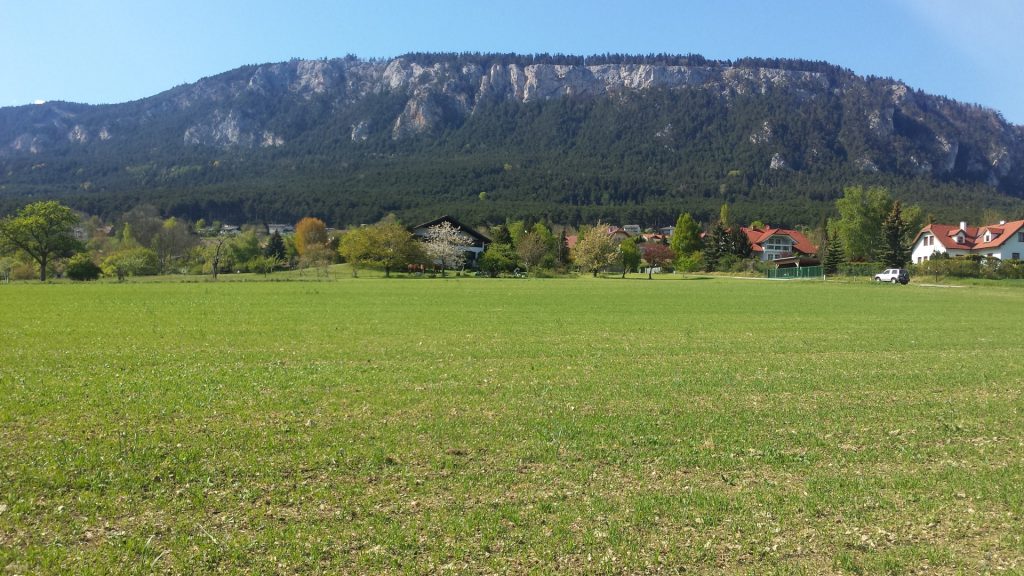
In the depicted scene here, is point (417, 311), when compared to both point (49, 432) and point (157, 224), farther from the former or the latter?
point (157, 224)

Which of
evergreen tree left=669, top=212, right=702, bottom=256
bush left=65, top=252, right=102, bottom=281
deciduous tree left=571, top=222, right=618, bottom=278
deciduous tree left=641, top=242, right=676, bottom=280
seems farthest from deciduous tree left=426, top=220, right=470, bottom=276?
A: bush left=65, top=252, right=102, bottom=281

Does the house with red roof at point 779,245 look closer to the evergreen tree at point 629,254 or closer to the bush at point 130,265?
the evergreen tree at point 629,254

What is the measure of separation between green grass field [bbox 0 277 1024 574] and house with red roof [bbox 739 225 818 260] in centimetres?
11664

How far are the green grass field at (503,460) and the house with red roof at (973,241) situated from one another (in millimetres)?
88239

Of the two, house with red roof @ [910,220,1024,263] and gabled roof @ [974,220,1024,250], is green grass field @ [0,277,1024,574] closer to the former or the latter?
house with red roof @ [910,220,1024,263]

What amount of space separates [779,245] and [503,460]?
134 metres

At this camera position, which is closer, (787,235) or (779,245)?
(787,235)

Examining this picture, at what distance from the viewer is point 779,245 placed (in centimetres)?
12738

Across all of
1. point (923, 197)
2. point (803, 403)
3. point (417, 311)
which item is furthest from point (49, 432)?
point (923, 197)

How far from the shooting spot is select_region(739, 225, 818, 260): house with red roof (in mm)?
125062

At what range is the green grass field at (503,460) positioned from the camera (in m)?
5.09

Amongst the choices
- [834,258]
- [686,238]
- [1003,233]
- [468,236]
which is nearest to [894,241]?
[834,258]

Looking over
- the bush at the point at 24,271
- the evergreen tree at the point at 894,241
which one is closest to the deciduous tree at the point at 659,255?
the evergreen tree at the point at 894,241

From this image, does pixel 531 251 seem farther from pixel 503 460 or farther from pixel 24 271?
pixel 503 460
